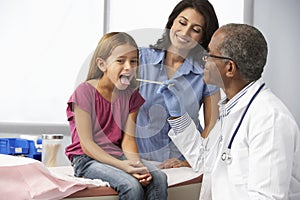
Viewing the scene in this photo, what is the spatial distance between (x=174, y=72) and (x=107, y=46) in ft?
0.83

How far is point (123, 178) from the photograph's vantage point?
5.50 ft

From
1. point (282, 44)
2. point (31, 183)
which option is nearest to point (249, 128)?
point (31, 183)

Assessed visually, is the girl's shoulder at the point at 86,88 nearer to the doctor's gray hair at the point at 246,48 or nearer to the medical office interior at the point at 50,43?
the doctor's gray hair at the point at 246,48

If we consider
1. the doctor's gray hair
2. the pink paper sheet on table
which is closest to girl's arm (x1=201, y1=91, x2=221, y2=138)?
the doctor's gray hair

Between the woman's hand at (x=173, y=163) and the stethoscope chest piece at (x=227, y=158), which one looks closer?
the stethoscope chest piece at (x=227, y=158)

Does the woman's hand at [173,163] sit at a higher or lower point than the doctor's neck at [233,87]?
lower

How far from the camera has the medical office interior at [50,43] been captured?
2.86 meters

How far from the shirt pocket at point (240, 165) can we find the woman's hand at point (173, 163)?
40 cm

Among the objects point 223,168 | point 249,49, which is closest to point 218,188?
point 223,168

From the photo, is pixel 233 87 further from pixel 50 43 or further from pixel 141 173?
pixel 50 43

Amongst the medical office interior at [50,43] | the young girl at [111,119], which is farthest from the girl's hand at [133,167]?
the medical office interior at [50,43]

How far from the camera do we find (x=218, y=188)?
5.33ft

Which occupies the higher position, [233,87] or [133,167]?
[233,87]

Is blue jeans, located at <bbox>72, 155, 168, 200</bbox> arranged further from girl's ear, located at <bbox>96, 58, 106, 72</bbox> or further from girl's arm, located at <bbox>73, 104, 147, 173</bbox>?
girl's ear, located at <bbox>96, 58, 106, 72</bbox>
